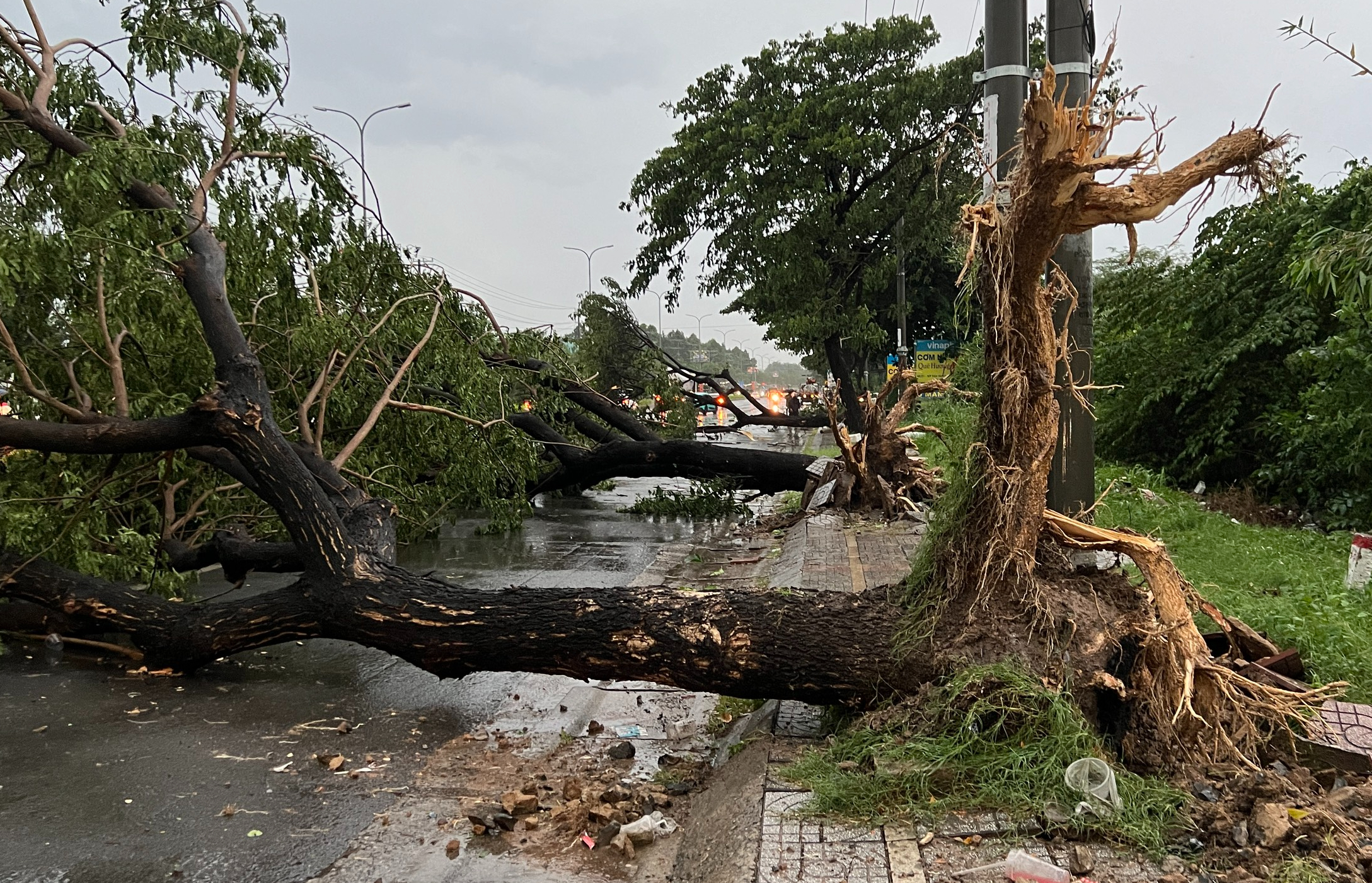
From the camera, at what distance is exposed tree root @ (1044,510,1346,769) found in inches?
141

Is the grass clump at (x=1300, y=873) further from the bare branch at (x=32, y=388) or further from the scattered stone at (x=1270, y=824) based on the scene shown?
the bare branch at (x=32, y=388)

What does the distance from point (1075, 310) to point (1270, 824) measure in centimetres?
249

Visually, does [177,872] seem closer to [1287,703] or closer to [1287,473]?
[1287,703]

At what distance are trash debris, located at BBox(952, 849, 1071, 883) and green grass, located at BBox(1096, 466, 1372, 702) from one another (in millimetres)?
2023

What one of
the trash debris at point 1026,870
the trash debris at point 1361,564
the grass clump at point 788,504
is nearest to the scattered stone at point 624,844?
the trash debris at point 1026,870

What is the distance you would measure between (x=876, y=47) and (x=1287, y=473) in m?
13.2

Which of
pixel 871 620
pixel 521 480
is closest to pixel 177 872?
pixel 871 620

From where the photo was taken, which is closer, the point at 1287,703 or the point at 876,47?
the point at 1287,703

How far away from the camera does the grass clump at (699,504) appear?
13.3 m

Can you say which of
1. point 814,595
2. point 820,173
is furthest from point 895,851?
point 820,173

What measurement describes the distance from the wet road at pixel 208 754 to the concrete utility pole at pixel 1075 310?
3335 millimetres

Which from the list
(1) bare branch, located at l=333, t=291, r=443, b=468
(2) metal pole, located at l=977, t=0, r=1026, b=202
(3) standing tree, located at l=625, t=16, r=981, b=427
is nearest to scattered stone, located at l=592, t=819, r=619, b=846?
(2) metal pole, located at l=977, t=0, r=1026, b=202

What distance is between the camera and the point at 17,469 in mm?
6902

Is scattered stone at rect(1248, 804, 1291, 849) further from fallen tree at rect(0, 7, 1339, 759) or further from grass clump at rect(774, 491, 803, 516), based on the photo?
grass clump at rect(774, 491, 803, 516)
